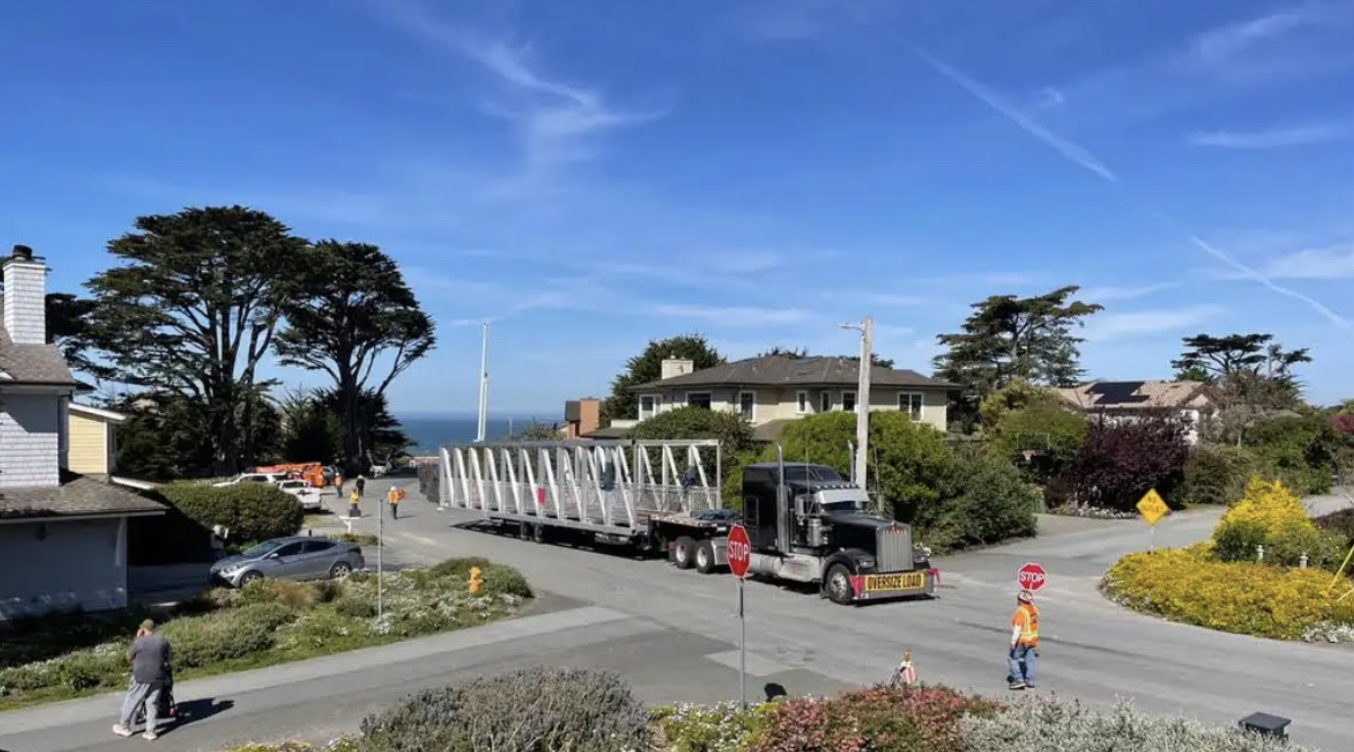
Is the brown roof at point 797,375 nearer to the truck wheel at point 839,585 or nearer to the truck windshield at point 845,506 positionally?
the truck windshield at point 845,506

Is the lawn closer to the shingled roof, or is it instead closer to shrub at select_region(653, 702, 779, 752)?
the shingled roof

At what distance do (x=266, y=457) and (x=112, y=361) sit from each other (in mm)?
13533

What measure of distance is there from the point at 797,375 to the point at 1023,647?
36.6 m

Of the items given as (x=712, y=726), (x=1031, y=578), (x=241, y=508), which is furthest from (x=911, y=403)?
(x=712, y=726)

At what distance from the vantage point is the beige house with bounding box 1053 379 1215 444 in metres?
55.3

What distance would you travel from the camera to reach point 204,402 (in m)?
58.9

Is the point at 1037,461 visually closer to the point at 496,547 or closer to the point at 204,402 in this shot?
the point at 496,547

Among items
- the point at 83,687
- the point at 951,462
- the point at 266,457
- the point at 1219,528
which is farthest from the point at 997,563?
the point at 266,457

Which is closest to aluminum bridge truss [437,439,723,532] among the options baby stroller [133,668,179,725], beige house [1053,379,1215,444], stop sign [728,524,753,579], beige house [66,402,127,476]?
beige house [66,402,127,476]

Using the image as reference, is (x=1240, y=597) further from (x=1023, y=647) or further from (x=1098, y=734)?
(x=1098, y=734)

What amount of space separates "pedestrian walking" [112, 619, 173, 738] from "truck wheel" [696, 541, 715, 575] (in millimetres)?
14882

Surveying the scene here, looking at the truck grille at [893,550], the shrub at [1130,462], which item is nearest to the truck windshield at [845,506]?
the truck grille at [893,550]

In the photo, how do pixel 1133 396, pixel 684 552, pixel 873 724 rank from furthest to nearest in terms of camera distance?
pixel 1133 396, pixel 684 552, pixel 873 724

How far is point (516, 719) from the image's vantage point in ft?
31.6
